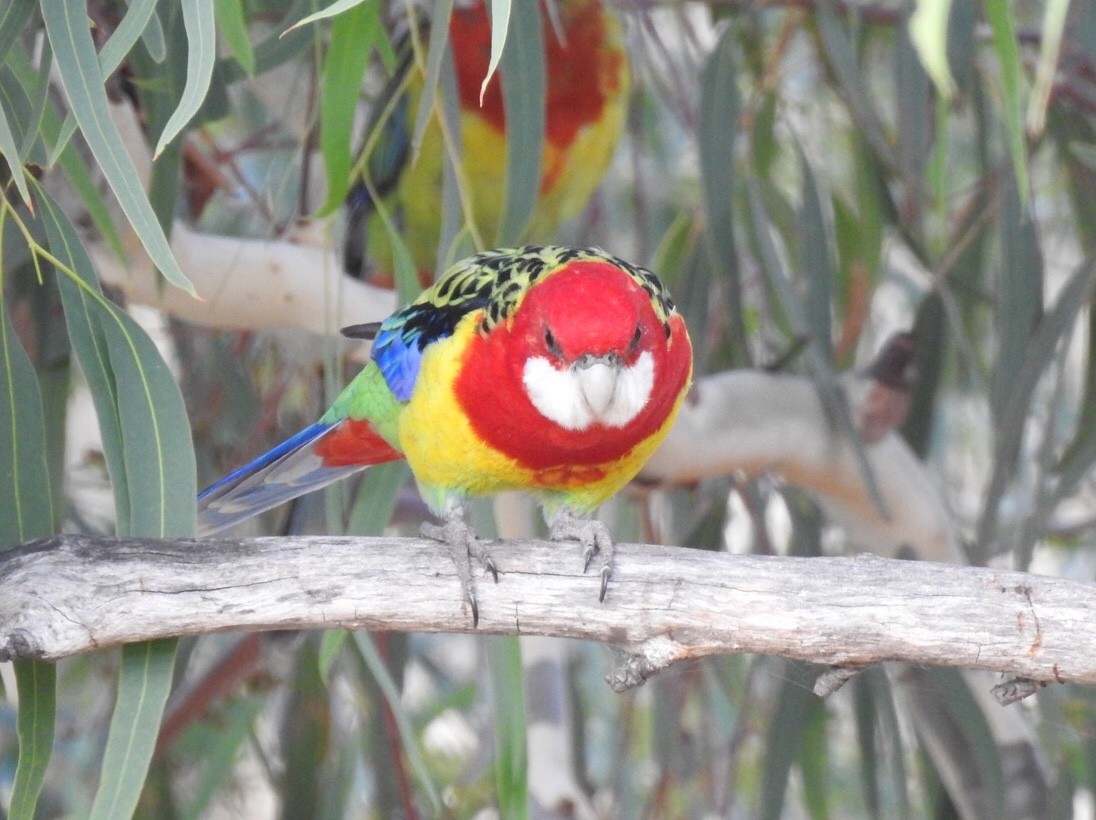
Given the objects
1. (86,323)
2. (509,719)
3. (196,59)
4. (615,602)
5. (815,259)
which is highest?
(815,259)

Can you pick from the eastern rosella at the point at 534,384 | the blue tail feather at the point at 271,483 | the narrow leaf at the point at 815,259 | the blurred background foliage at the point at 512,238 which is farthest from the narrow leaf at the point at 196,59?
the narrow leaf at the point at 815,259

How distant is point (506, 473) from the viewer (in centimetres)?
127

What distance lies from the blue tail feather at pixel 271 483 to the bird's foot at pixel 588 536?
0.30 meters

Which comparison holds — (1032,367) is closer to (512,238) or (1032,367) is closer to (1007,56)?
(512,238)

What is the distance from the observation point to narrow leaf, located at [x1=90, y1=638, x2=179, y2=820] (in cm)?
95

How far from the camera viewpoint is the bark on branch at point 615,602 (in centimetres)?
101

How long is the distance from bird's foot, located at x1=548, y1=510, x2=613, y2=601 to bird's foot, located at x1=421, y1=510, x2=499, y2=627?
8cm

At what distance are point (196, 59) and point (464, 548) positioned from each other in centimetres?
46

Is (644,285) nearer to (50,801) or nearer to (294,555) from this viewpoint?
(294,555)

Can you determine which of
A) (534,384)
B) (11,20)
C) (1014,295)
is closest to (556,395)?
(534,384)

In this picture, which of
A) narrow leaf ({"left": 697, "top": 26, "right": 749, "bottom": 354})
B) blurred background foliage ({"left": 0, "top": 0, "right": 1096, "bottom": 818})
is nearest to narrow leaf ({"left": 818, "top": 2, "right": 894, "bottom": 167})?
blurred background foliage ({"left": 0, "top": 0, "right": 1096, "bottom": 818})

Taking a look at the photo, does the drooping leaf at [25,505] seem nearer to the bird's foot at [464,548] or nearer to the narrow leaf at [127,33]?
the narrow leaf at [127,33]

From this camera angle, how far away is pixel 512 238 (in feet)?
4.83

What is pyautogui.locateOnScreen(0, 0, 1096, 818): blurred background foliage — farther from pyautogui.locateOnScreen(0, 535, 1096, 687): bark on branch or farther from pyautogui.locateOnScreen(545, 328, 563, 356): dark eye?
pyautogui.locateOnScreen(545, 328, 563, 356): dark eye
